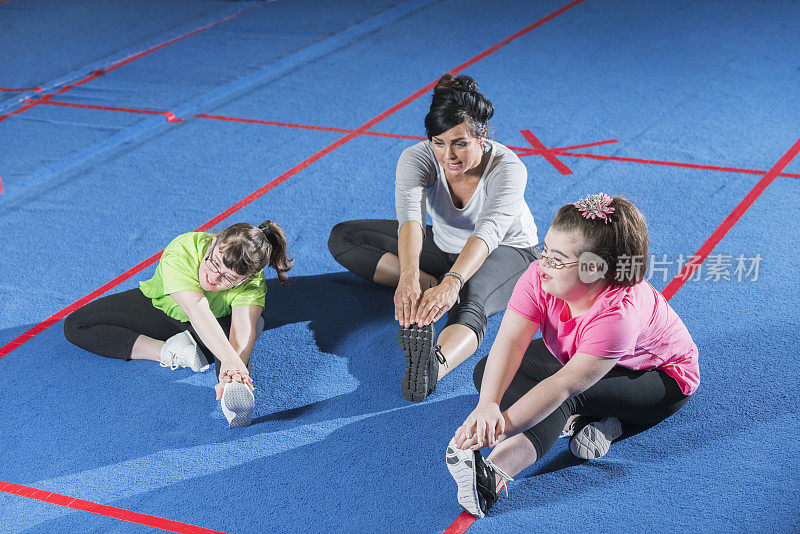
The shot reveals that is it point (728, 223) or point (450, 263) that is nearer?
point (450, 263)

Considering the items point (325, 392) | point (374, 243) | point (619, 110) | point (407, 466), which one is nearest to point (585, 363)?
point (407, 466)

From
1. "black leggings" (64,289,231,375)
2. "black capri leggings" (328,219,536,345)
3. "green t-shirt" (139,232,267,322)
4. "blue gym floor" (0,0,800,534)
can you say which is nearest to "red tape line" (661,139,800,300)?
"blue gym floor" (0,0,800,534)

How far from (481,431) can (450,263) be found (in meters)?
1.15

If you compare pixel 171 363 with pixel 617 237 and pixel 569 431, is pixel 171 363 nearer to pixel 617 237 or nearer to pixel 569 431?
pixel 569 431

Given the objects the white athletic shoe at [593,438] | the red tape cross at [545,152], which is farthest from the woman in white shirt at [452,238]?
the red tape cross at [545,152]

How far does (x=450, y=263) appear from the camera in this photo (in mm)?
3242

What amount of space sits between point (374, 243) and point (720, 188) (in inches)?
70.9

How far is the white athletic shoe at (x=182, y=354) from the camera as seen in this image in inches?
116

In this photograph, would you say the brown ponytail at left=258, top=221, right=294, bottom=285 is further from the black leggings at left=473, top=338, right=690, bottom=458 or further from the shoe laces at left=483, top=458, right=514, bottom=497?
the shoe laces at left=483, top=458, right=514, bottom=497

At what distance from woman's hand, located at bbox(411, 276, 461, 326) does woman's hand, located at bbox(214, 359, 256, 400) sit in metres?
0.55

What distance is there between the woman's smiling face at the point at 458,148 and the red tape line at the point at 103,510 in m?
1.42

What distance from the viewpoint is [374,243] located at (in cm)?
342

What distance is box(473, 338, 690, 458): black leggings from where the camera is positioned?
2.36m

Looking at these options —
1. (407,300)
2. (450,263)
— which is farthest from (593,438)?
(450,263)
